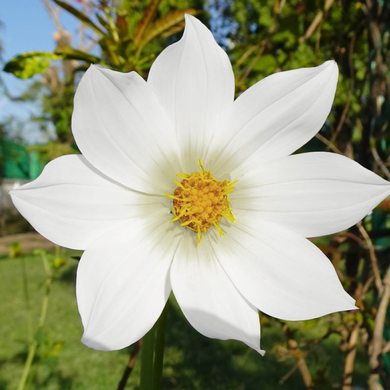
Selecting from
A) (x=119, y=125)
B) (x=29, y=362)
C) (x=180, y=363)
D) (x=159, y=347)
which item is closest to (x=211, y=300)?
(x=159, y=347)

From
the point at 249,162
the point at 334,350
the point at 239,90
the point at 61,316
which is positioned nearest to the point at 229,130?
the point at 249,162

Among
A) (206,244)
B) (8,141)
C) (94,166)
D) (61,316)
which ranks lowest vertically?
(8,141)

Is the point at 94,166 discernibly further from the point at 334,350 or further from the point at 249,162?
the point at 334,350

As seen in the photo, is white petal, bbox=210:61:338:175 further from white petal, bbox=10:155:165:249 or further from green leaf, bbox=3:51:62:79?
green leaf, bbox=3:51:62:79

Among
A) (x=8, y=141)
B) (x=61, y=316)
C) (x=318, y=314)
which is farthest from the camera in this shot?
(x=8, y=141)

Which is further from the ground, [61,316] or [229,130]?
[229,130]

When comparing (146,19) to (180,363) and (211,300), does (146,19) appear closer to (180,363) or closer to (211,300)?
(211,300)

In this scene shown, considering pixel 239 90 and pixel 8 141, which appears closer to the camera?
pixel 239 90
